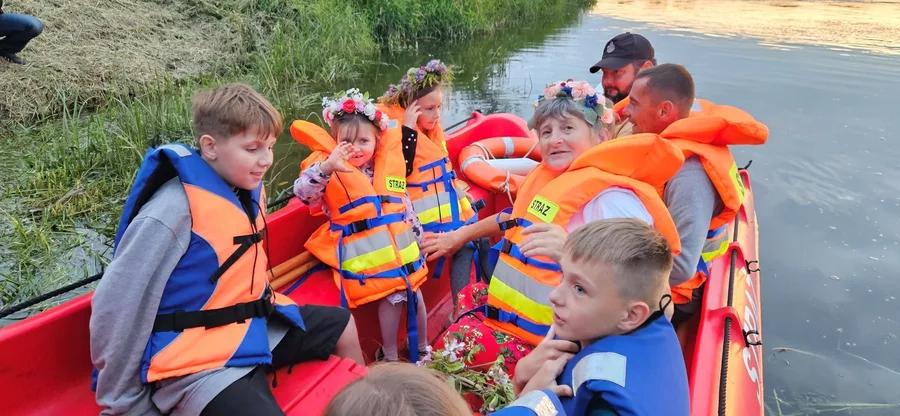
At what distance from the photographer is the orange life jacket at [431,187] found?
303 centimetres

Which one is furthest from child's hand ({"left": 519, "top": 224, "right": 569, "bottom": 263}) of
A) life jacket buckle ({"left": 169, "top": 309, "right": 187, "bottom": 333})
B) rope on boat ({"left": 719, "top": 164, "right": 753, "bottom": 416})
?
life jacket buckle ({"left": 169, "top": 309, "right": 187, "bottom": 333})

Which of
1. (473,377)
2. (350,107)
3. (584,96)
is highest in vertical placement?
(584,96)

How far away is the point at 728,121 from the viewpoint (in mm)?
2250

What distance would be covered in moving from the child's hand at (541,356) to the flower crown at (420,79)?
1820 mm

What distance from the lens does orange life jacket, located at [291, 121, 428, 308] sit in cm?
252

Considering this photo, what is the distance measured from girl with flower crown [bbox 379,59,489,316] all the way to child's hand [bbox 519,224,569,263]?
1131 millimetres

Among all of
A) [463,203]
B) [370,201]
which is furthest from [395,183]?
[463,203]

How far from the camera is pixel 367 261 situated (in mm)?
2510

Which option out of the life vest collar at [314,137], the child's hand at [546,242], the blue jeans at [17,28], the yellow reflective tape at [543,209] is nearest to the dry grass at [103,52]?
the blue jeans at [17,28]

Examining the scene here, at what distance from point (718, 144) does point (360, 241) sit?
1578mm

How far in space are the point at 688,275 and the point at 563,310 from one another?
3.09 ft

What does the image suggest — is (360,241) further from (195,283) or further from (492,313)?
(195,283)

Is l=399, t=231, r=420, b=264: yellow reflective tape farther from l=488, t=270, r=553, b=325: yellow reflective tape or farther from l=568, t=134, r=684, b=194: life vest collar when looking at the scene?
l=568, t=134, r=684, b=194: life vest collar

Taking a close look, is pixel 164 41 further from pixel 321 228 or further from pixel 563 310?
pixel 563 310
